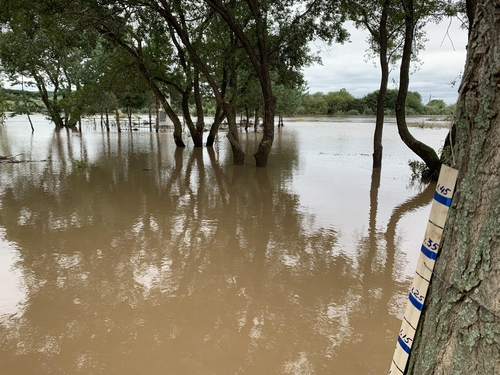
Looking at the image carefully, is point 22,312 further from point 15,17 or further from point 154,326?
point 15,17

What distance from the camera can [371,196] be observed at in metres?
8.29

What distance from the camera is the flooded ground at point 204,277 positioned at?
2.84m

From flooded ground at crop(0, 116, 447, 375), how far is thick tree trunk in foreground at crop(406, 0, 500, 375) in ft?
4.74

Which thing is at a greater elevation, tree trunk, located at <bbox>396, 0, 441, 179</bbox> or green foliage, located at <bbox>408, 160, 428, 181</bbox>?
A: tree trunk, located at <bbox>396, 0, 441, 179</bbox>

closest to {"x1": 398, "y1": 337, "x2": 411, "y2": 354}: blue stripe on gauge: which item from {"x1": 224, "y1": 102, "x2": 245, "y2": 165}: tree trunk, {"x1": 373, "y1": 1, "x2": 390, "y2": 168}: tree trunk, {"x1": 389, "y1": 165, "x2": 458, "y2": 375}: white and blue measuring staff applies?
{"x1": 389, "y1": 165, "x2": 458, "y2": 375}: white and blue measuring staff

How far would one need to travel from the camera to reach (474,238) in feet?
4.57

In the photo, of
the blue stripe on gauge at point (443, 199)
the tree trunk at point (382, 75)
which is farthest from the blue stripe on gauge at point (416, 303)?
the tree trunk at point (382, 75)

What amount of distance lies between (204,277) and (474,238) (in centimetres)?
324

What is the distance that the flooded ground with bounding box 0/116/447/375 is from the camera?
112 inches

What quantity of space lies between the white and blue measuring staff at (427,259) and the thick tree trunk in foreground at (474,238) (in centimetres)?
4

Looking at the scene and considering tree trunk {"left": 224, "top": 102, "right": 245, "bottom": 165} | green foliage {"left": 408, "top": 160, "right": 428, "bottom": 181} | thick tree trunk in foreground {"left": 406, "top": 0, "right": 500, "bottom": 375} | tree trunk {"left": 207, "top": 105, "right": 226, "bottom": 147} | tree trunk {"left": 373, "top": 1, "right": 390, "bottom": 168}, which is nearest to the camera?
thick tree trunk in foreground {"left": 406, "top": 0, "right": 500, "bottom": 375}

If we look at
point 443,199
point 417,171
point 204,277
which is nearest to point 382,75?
point 417,171

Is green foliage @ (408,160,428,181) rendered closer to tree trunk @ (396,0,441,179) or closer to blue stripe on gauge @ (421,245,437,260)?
tree trunk @ (396,0,441,179)

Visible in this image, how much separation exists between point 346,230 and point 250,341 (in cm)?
342
